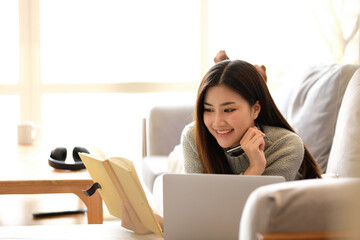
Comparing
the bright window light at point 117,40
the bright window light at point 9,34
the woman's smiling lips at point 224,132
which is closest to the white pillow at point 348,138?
the woman's smiling lips at point 224,132

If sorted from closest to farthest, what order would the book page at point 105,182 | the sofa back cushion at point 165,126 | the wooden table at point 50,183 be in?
the book page at point 105,182 → the wooden table at point 50,183 → the sofa back cushion at point 165,126

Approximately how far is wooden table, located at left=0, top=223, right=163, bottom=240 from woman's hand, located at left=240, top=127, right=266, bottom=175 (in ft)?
1.32

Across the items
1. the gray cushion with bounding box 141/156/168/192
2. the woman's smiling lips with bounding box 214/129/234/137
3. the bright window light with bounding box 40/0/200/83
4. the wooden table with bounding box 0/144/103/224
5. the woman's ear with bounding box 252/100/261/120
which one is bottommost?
the gray cushion with bounding box 141/156/168/192

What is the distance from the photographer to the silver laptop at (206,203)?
130cm

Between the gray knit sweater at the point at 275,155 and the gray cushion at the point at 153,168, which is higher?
the gray knit sweater at the point at 275,155

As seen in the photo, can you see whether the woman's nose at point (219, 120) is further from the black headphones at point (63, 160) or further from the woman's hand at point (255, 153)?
the black headphones at point (63, 160)

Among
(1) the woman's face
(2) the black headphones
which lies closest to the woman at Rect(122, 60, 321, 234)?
(1) the woman's face

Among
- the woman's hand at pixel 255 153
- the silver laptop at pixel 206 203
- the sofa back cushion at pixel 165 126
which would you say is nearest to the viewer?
the silver laptop at pixel 206 203

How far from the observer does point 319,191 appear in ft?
3.10

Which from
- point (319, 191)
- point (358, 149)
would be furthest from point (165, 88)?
point (319, 191)

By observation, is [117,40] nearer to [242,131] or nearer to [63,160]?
[63,160]

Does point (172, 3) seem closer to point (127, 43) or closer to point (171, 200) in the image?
point (127, 43)

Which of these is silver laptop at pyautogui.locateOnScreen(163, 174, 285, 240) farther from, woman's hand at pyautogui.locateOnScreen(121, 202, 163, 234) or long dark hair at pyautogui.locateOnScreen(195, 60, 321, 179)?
long dark hair at pyautogui.locateOnScreen(195, 60, 321, 179)

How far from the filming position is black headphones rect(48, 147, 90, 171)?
2.35m
